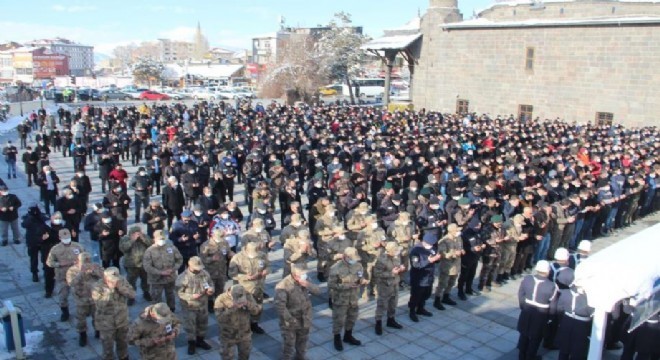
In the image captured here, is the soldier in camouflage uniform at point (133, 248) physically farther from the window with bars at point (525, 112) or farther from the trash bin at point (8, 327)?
the window with bars at point (525, 112)

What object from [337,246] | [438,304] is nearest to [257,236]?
[337,246]

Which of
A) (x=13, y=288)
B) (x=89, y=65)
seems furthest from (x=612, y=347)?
(x=89, y=65)

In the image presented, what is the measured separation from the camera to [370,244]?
367 inches

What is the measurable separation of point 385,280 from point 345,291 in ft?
2.86

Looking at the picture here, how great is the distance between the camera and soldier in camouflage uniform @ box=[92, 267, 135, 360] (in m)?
6.94

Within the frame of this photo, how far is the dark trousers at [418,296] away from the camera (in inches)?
345

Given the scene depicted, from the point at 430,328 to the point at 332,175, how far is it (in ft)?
22.4

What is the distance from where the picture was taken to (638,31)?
27.2 meters

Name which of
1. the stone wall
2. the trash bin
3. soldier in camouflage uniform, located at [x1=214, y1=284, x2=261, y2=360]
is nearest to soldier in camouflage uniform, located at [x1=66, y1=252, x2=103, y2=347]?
the trash bin

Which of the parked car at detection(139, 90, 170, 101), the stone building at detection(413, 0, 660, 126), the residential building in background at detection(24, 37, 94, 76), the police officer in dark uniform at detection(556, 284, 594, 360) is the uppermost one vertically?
the residential building in background at detection(24, 37, 94, 76)

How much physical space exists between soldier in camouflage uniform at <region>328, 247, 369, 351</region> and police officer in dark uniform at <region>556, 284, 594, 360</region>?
9.17 ft

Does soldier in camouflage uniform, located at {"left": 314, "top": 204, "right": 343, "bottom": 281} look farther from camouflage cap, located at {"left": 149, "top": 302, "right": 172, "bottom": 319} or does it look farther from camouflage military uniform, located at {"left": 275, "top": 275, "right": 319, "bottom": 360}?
camouflage cap, located at {"left": 149, "top": 302, "right": 172, "bottom": 319}

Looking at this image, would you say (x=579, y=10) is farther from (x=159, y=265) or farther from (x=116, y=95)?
(x=116, y=95)

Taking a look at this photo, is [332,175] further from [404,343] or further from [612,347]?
[612,347]
